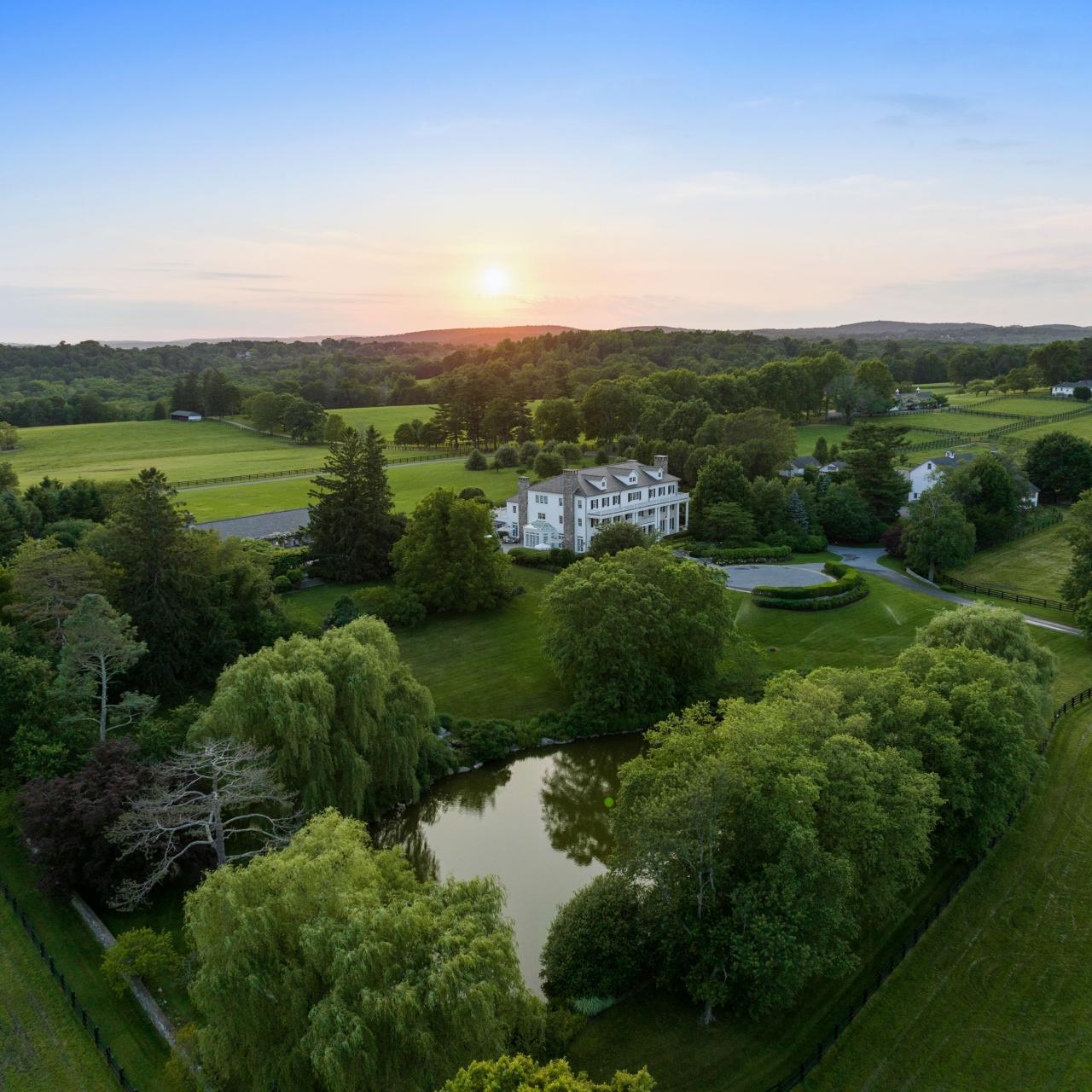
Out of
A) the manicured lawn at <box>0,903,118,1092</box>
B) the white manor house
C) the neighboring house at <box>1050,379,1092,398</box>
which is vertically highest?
the neighboring house at <box>1050,379,1092,398</box>

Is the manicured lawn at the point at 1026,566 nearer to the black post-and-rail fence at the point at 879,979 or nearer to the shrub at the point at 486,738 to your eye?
the black post-and-rail fence at the point at 879,979

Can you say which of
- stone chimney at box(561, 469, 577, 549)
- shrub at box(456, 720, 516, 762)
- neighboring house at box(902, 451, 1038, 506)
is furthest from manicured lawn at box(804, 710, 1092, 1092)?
neighboring house at box(902, 451, 1038, 506)

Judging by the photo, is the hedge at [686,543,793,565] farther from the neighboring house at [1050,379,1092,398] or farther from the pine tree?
the neighboring house at [1050,379,1092,398]

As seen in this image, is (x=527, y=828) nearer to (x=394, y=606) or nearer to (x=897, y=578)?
(x=394, y=606)

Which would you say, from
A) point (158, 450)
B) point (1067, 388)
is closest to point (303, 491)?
point (158, 450)

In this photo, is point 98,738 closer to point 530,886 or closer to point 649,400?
point 530,886
